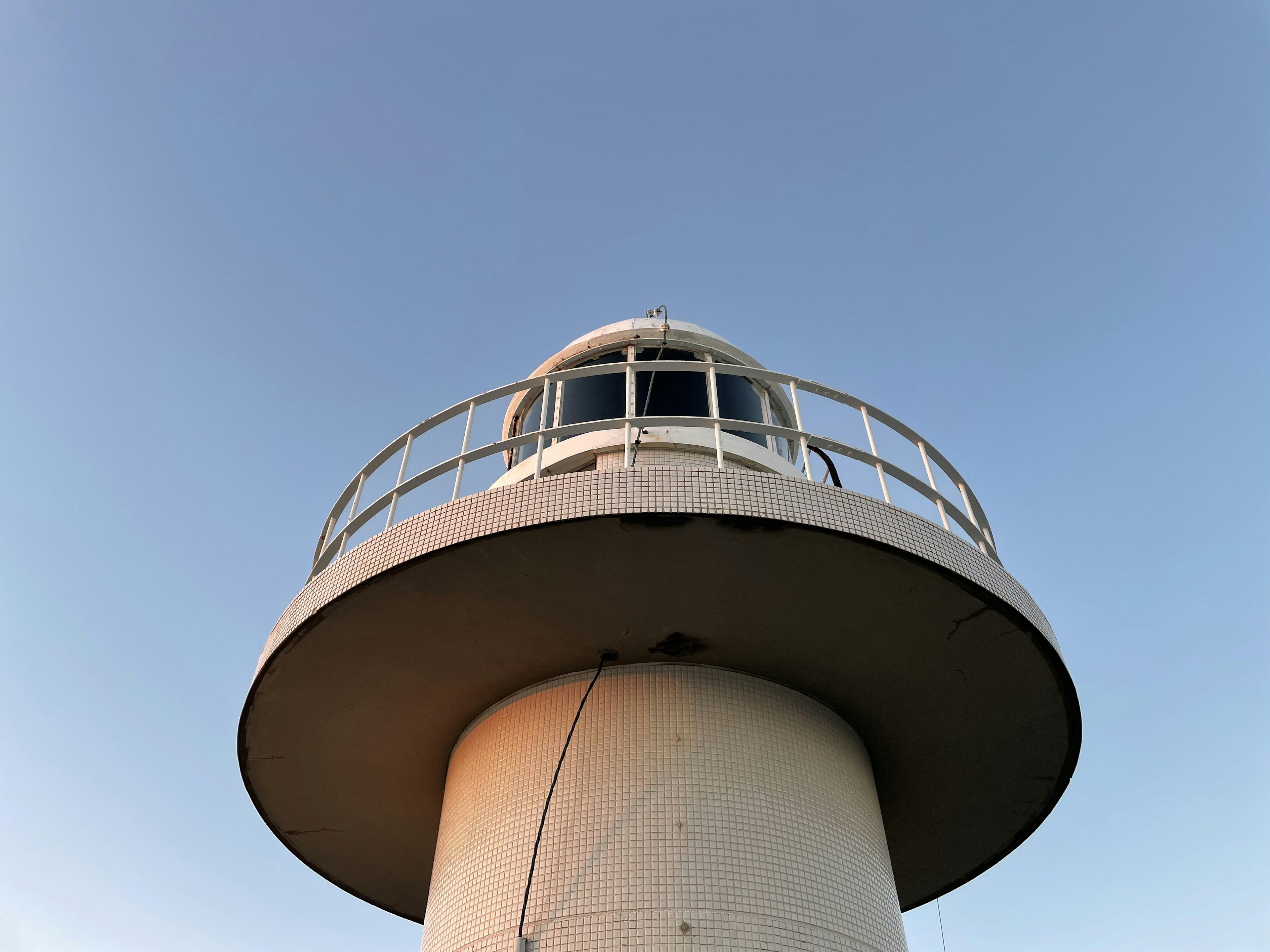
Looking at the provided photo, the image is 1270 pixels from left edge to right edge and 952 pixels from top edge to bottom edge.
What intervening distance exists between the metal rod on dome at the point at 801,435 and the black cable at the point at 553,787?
2.37 m

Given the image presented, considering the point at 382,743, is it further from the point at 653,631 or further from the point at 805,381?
the point at 805,381

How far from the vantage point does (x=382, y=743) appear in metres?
9.84

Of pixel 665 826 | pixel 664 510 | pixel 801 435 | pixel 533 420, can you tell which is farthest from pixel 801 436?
pixel 533 420

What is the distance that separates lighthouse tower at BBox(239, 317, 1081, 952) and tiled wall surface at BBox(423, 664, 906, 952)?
2 cm

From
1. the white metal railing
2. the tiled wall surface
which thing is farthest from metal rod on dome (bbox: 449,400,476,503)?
the tiled wall surface

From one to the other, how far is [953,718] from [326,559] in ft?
20.1

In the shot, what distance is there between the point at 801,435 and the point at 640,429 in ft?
7.43

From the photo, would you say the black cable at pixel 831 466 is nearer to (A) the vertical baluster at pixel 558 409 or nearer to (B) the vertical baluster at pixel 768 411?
(B) the vertical baluster at pixel 768 411

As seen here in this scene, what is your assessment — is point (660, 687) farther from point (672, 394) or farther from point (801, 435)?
point (672, 394)

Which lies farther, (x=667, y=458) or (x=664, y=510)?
(x=667, y=458)

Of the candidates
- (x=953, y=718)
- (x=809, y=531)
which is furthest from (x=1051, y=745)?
(x=809, y=531)

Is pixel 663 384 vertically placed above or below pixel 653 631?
above

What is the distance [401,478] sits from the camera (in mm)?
8875

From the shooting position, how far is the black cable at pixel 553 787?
7414 millimetres
